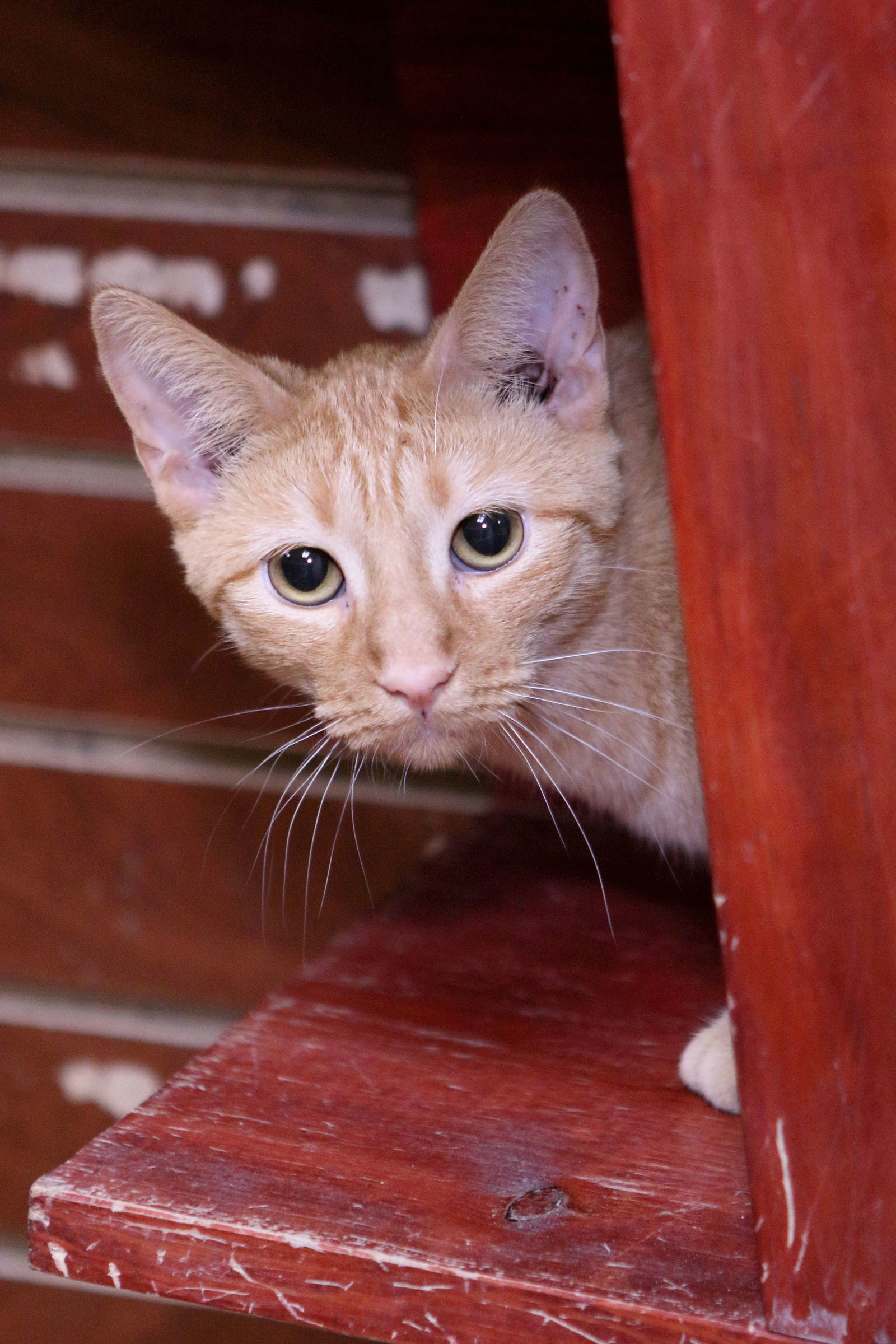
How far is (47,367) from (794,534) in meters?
1.13

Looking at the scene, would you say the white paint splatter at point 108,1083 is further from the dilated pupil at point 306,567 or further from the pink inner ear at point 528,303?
the pink inner ear at point 528,303

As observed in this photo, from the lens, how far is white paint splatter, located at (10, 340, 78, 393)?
1.45 metres

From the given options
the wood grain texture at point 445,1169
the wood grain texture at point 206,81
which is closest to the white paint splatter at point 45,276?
the wood grain texture at point 206,81

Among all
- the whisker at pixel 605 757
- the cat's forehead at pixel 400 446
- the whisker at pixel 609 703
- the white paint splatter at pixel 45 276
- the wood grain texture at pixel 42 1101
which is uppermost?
the white paint splatter at pixel 45 276

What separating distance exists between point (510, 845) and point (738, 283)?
934mm

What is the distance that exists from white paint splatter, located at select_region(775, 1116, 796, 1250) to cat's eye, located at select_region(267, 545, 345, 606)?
1.72ft

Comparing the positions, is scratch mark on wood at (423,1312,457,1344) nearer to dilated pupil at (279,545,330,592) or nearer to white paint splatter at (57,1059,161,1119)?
dilated pupil at (279,545,330,592)

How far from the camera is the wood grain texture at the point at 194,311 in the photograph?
139 cm

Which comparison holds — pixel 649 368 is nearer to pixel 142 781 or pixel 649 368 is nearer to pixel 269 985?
pixel 142 781

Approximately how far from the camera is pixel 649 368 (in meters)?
1.17

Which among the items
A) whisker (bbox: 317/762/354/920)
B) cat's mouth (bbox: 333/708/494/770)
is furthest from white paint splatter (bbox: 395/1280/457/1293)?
whisker (bbox: 317/762/354/920)

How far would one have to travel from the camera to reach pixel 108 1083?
1688mm

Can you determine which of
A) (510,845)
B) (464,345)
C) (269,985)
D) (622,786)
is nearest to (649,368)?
(464,345)

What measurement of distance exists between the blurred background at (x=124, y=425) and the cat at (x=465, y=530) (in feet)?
0.71
